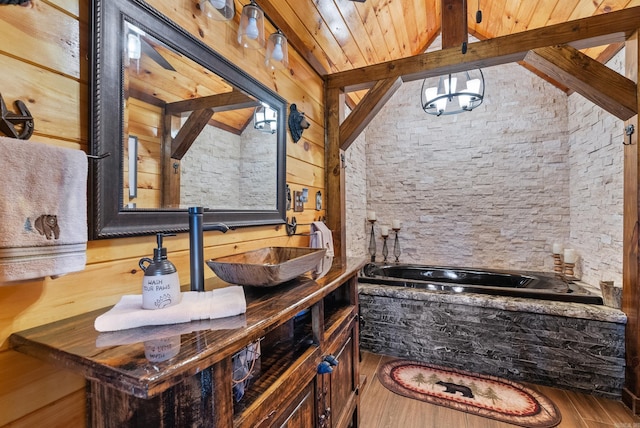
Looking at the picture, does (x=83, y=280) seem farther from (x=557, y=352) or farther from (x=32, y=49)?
(x=557, y=352)

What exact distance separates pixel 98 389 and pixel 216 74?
125 centimetres

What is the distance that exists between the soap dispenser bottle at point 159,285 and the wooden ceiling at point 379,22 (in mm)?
1445

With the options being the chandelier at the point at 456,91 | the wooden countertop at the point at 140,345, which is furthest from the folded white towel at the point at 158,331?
the chandelier at the point at 456,91

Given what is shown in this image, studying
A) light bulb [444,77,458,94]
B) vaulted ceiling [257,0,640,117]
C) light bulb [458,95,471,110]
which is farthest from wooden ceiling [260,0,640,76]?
light bulb [458,95,471,110]

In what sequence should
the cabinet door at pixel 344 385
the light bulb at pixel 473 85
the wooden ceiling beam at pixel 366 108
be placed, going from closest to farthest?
1. the cabinet door at pixel 344 385
2. the wooden ceiling beam at pixel 366 108
3. the light bulb at pixel 473 85

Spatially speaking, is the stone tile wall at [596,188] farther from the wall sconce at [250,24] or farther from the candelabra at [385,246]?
the wall sconce at [250,24]

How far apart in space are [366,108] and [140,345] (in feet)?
7.38

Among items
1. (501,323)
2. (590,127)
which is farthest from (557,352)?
(590,127)

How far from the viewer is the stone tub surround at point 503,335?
6.53ft

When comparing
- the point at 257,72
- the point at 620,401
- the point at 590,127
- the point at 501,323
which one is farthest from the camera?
the point at 590,127

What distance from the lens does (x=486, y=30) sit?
3590 mm

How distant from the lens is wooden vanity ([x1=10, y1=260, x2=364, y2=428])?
540 mm

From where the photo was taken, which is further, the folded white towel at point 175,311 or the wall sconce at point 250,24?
the wall sconce at point 250,24

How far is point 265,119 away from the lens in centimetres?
169
